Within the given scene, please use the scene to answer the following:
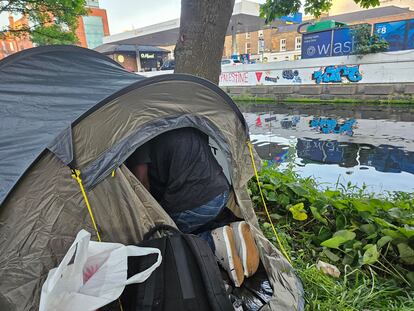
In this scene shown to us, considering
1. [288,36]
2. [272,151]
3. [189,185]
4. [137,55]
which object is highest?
[288,36]

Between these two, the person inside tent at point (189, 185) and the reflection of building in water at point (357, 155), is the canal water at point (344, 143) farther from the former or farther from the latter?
the person inside tent at point (189, 185)

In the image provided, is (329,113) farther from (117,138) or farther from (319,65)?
(117,138)

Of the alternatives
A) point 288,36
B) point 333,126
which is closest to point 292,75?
point 333,126

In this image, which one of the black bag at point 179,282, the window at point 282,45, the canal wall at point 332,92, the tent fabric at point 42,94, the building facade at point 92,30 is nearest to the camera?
the black bag at point 179,282

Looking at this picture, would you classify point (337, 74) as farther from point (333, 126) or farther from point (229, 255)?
point (229, 255)

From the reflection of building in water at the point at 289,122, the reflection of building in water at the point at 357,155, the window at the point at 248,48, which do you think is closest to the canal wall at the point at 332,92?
the reflection of building in water at the point at 289,122

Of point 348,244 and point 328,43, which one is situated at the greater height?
point 328,43

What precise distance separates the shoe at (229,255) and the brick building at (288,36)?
21.1 m

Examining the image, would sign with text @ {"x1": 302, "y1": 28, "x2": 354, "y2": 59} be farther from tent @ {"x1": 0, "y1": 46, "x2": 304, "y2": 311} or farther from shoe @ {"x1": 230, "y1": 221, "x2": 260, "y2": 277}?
shoe @ {"x1": 230, "y1": 221, "x2": 260, "y2": 277}

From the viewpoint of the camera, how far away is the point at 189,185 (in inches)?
77.4

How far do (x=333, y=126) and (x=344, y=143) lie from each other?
6.32 feet

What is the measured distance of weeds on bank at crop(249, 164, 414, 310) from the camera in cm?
191

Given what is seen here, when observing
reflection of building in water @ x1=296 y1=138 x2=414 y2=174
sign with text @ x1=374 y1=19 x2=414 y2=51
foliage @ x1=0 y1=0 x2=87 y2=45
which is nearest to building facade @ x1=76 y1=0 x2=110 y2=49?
foliage @ x1=0 y1=0 x2=87 y2=45

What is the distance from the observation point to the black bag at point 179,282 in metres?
1.35
